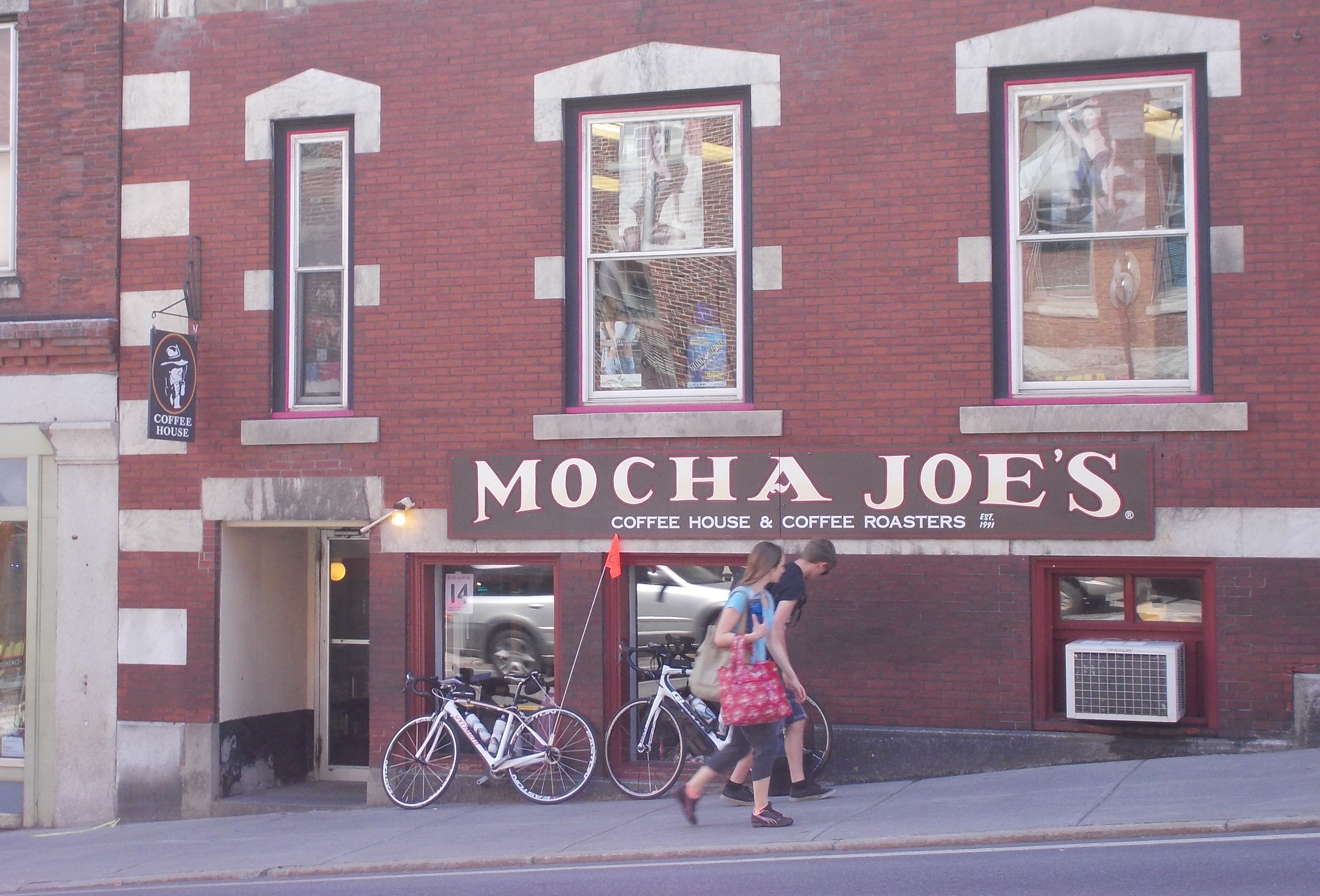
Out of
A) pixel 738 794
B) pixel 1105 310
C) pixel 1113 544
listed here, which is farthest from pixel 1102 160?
pixel 738 794

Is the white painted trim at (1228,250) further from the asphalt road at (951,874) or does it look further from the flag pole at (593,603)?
the flag pole at (593,603)

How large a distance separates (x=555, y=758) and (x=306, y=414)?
363 cm

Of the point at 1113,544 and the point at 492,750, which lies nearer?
the point at 1113,544

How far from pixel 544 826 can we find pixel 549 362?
3652mm

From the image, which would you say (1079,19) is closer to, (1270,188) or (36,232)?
(1270,188)

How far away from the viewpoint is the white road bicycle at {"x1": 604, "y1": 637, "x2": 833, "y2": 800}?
415 inches

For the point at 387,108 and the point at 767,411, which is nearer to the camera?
the point at 767,411

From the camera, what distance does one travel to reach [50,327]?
12.2 m

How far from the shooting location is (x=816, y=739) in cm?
1057

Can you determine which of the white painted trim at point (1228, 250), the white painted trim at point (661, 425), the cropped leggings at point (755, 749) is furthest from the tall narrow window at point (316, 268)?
the white painted trim at point (1228, 250)

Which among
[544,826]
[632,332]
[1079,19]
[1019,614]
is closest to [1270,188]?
[1079,19]

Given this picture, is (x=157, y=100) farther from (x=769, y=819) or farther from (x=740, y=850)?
(x=740, y=850)

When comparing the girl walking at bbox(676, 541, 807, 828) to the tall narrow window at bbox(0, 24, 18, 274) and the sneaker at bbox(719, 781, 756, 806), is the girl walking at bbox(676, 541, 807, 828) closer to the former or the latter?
the sneaker at bbox(719, 781, 756, 806)

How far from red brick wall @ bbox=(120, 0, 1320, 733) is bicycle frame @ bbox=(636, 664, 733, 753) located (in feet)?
3.03
